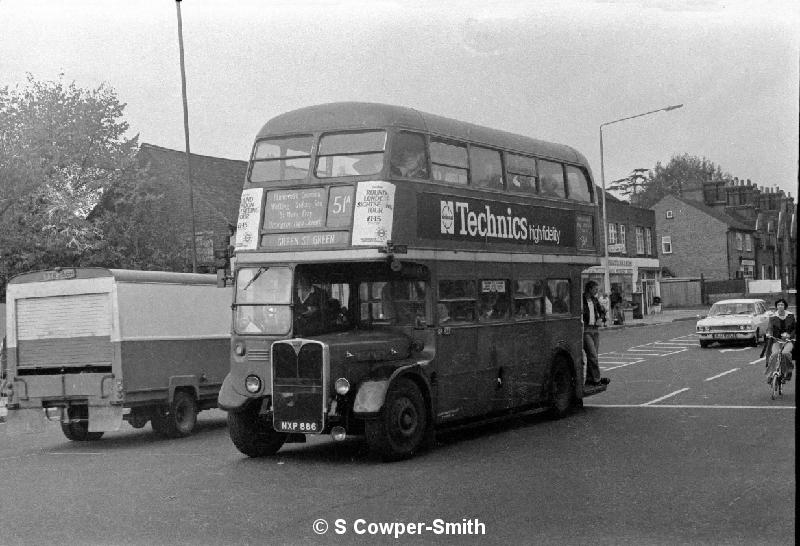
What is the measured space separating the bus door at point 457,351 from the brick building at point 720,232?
7092cm

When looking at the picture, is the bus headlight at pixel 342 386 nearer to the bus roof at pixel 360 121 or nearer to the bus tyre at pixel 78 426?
the bus roof at pixel 360 121

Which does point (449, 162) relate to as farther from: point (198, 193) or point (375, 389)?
point (198, 193)

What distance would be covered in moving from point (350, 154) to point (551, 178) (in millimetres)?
4504

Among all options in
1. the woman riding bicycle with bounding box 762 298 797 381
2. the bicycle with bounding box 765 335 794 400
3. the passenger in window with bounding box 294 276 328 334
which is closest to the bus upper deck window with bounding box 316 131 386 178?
the passenger in window with bounding box 294 276 328 334

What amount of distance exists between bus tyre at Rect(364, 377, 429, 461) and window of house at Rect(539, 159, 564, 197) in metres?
4.50

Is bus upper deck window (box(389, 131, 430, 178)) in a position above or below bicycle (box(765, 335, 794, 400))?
above

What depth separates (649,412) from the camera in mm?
15672

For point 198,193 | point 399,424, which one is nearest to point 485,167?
point 399,424

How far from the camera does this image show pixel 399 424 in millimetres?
11836

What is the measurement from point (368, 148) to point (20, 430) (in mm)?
6825

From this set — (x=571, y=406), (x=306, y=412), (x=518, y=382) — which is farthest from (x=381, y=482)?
(x=571, y=406)

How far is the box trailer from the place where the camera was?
1453 cm

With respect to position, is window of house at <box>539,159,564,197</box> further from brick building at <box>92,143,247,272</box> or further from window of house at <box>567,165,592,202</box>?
brick building at <box>92,143,247,272</box>

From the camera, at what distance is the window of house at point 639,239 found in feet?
232
